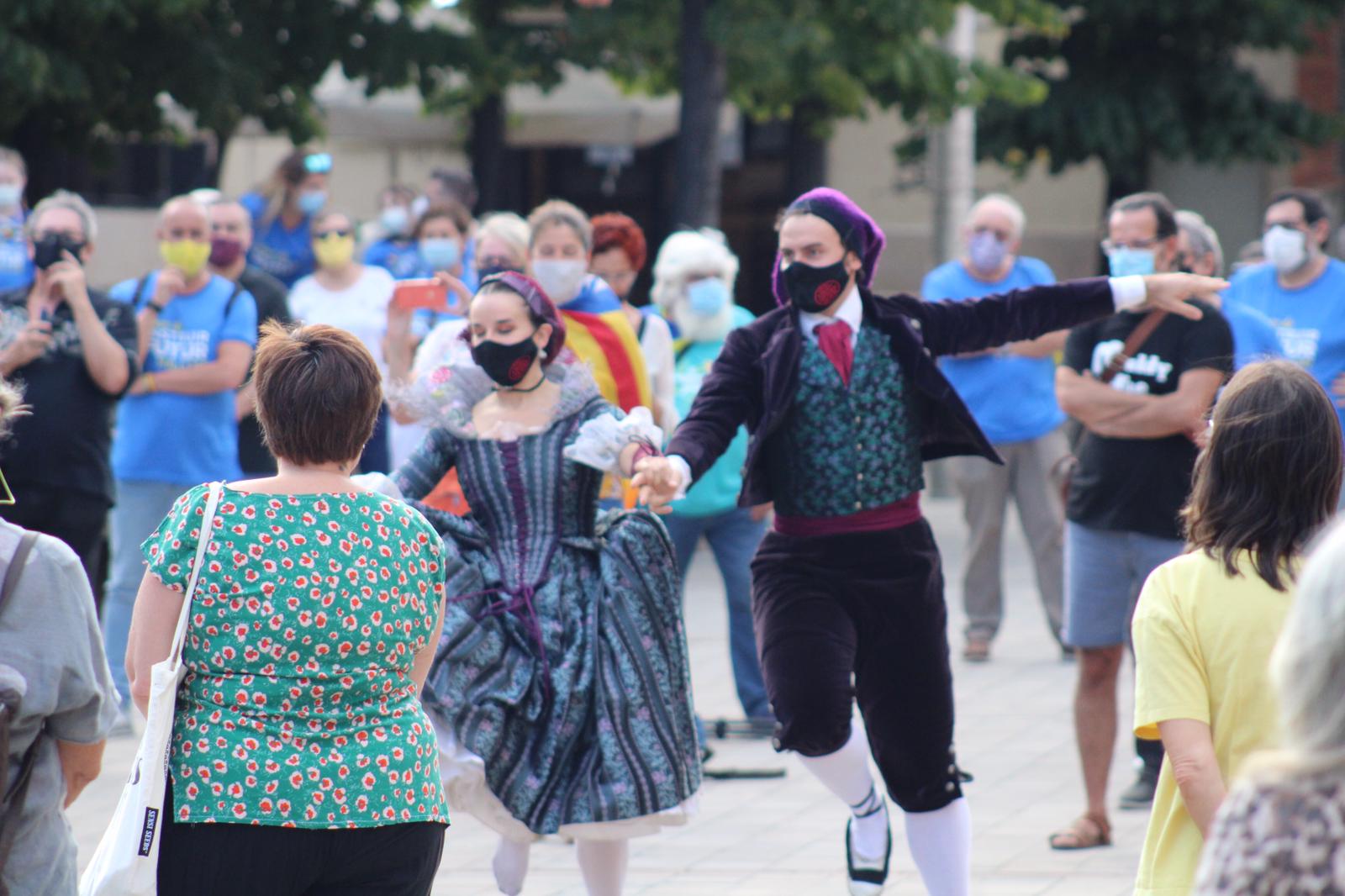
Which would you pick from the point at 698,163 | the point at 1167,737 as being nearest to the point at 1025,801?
the point at 1167,737

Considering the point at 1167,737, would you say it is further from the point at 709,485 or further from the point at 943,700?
the point at 709,485

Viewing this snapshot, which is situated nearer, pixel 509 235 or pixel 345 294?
pixel 509 235

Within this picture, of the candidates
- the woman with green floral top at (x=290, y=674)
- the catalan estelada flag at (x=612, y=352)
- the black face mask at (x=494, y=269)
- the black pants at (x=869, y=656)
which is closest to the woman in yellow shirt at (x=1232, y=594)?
the woman with green floral top at (x=290, y=674)

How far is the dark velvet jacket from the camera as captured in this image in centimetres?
521

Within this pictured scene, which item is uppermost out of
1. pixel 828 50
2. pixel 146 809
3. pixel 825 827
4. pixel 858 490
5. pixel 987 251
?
pixel 828 50

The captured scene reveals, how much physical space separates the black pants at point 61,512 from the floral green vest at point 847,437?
3328mm

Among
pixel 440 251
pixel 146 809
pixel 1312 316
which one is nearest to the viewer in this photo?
pixel 146 809

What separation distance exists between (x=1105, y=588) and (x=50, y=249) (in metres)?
4.06

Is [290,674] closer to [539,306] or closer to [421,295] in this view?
[539,306]

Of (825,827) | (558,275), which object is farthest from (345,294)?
(825,827)

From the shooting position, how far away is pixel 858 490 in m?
5.18

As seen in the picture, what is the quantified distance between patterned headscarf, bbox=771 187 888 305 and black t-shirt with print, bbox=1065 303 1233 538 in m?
1.06

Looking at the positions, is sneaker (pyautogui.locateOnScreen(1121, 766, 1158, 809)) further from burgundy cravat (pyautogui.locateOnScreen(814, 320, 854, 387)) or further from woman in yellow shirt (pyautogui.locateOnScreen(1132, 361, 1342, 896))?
woman in yellow shirt (pyautogui.locateOnScreen(1132, 361, 1342, 896))

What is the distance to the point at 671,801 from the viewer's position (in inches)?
194
